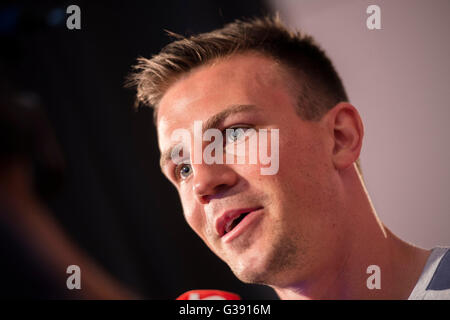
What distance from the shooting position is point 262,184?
860 mm

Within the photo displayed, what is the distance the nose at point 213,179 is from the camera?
2.85ft

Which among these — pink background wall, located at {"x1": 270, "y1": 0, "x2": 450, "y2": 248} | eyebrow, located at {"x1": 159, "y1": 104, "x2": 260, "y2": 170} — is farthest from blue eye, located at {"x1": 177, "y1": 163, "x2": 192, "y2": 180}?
pink background wall, located at {"x1": 270, "y1": 0, "x2": 450, "y2": 248}

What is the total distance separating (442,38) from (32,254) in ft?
4.05

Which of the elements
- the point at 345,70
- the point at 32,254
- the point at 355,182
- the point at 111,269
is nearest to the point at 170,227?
the point at 111,269

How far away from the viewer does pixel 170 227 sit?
1146 millimetres

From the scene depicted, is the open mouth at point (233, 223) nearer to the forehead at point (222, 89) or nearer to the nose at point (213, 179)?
the nose at point (213, 179)

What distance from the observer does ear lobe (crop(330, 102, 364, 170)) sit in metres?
0.92

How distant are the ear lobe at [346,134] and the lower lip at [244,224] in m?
0.23

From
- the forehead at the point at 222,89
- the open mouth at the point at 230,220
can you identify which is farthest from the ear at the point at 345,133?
the open mouth at the point at 230,220

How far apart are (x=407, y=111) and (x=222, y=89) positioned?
46 centimetres

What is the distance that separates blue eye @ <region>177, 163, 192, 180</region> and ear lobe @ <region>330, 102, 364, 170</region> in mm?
359
